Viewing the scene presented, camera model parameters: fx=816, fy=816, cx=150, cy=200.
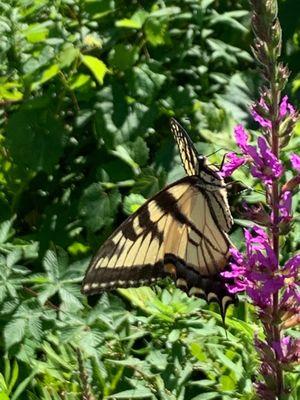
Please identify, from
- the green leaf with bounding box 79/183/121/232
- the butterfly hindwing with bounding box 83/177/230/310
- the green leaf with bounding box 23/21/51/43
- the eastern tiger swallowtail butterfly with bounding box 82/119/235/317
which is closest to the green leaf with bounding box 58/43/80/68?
the green leaf with bounding box 23/21/51/43

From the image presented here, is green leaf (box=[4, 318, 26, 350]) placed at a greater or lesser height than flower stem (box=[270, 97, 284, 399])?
lesser

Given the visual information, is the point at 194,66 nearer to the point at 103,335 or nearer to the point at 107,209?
the point at 107,209

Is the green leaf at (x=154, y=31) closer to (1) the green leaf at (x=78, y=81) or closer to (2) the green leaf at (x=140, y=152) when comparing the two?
(1) the green leaf at (x=78, y=81)

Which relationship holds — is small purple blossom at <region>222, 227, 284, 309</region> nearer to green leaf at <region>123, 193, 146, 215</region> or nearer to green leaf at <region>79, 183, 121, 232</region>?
green leaf at <region>123, 193, 146, 215</region>

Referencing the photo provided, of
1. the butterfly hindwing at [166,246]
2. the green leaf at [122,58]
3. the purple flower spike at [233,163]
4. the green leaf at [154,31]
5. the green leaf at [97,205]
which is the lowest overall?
the green leaf at [97,205]

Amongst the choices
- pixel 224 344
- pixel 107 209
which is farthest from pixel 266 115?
pixel 107 209

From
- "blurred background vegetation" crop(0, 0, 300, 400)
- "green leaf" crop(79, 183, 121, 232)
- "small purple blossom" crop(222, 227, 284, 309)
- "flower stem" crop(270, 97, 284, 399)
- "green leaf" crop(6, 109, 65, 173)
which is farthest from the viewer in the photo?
"green leaf" crop(6, 109, 65, 173)

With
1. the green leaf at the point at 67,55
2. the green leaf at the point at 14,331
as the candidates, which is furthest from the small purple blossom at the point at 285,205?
the green leaf at the point at 67,55

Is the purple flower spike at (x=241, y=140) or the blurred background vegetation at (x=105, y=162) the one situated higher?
the purple flower spike at (x=241, y=140)
